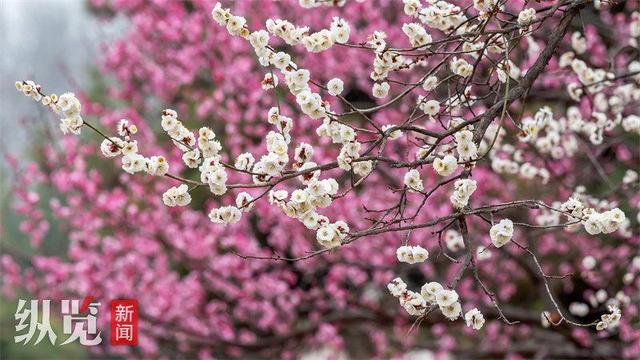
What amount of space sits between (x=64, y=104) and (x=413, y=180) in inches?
48.2

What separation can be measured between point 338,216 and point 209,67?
7.22 feet

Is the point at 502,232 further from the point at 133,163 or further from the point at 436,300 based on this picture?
the point at 133,163

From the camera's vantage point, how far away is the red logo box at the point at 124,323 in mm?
5097

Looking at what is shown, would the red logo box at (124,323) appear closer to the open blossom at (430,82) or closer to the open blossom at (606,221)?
the open blossom at (430,82)

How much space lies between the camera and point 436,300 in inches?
91.4

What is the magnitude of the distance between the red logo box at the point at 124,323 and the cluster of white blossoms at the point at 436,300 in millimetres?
3177

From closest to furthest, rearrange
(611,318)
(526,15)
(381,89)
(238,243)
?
(611,318) → (526,15) → (381,89) → (238,243)

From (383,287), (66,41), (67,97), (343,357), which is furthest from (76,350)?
(66,41)

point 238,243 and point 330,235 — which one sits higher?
point 238,243

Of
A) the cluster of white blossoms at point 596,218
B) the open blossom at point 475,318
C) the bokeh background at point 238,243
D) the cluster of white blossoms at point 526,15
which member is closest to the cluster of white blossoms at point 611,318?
the cluster of white blossoms at point 596,218

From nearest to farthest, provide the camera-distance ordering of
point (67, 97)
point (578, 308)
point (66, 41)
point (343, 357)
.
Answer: point (67, 97), point (578, 308), point (343, 357), point (66, 41)

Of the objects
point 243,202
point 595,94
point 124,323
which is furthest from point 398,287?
point 124,323

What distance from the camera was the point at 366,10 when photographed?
716 cm

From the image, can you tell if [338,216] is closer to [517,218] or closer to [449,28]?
[517,218]
